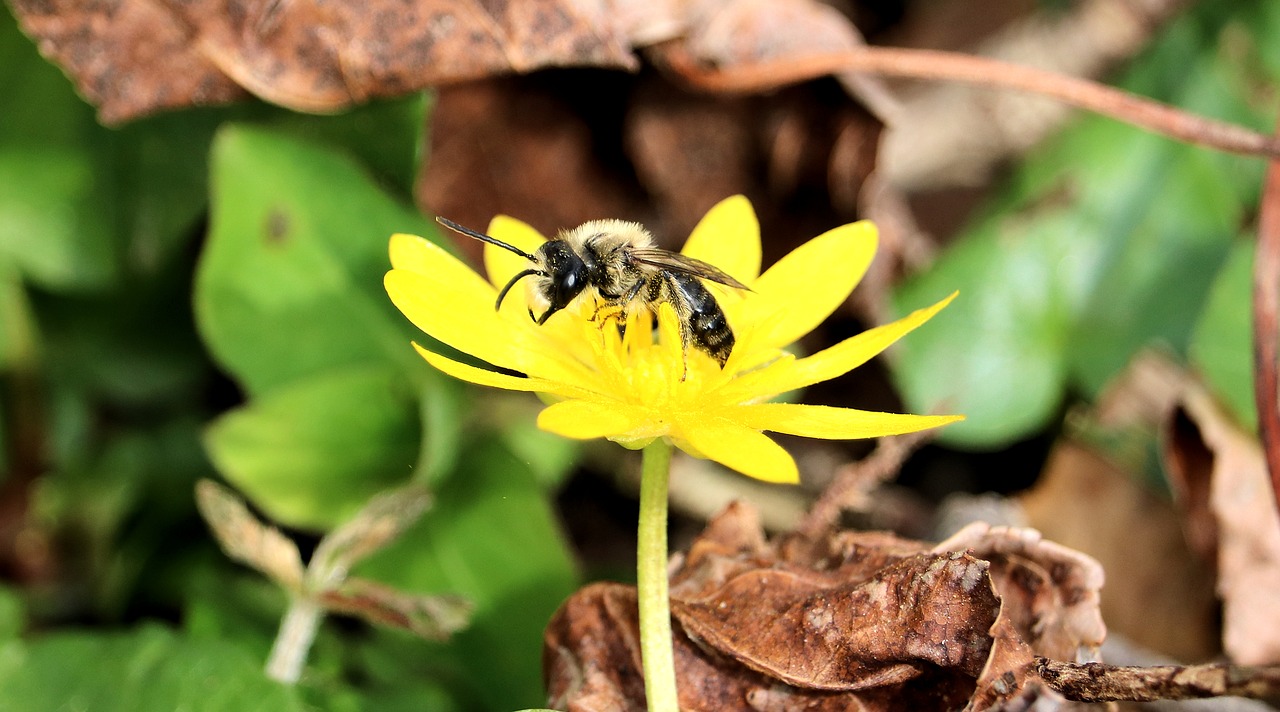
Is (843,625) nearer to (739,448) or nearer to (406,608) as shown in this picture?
(739,448)

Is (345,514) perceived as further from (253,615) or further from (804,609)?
(804,609)

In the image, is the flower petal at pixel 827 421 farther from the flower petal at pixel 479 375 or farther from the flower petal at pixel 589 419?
the flower petal at pixel 479 375

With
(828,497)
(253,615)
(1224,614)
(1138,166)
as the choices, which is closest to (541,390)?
(828,497)

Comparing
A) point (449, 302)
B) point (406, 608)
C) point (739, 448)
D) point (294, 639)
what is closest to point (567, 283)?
point (449, 302)

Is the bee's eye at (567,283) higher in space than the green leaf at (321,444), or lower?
higher

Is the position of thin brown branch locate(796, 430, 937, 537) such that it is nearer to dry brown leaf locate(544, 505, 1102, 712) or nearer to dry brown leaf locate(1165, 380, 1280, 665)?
dry brown leaf locate(544, 505, 1102, 712)

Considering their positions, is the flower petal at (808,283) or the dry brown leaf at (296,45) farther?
the dry brown leaf at (296,45)

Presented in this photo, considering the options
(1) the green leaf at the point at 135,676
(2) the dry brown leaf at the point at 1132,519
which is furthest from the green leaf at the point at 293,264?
(2) the dry brown leaf at the point at 1132,519
